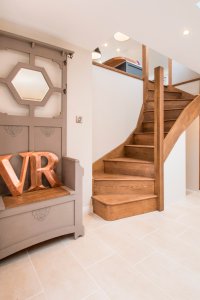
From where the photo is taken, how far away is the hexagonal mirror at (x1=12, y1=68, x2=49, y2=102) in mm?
1946

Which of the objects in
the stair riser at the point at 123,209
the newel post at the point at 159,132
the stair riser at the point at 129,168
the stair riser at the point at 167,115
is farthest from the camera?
the stair riser at the point at 167,115

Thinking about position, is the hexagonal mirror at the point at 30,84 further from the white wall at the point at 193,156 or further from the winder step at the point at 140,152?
the white wall at the point at 193,156

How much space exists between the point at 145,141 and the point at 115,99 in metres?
0.97

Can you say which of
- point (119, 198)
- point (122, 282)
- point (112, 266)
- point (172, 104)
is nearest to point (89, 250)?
point (112, 266)

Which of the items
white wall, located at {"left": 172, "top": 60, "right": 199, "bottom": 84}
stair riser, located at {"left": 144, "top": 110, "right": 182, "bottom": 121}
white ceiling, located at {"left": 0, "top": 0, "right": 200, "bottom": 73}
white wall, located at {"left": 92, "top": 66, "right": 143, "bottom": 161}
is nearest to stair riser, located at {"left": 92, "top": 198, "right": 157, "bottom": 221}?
white wall, located at {"left": 92, "top": 66, "right": 143, "bottom": 161}

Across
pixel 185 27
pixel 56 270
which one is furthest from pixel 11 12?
pixel 56 270

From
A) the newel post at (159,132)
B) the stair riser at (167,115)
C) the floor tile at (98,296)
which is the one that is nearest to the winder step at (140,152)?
the newel post at (159,132)

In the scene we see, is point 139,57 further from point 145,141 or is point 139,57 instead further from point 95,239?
point 95,239

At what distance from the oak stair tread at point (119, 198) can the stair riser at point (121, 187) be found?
0.23 feet

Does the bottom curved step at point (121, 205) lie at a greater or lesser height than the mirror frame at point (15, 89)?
lesser

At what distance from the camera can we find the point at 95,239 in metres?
1.88

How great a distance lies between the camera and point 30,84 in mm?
2012

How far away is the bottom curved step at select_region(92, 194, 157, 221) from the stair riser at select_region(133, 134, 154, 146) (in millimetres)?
1170

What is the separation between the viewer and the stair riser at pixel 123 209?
229 centimetres
